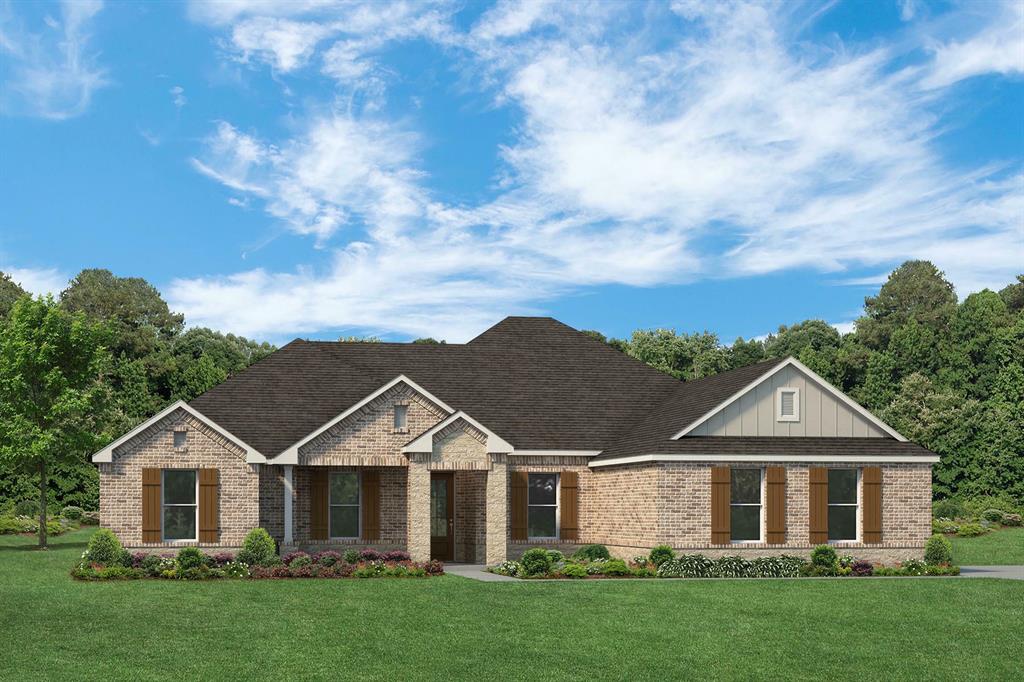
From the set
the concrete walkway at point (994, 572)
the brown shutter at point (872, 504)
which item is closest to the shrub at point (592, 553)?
the brown shutter at point (872, 504)

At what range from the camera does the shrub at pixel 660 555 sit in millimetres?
30031

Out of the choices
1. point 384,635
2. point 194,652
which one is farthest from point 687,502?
point 194,652

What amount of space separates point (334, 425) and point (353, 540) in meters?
3.32

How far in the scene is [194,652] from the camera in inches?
747

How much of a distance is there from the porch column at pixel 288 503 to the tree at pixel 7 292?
47.7 meters

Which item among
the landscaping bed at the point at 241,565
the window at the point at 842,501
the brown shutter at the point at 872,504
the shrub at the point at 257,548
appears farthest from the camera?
the window at the point at 842,501

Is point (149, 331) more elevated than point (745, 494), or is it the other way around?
point (149, 331)

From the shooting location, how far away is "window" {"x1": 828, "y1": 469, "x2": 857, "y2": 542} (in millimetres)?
33722

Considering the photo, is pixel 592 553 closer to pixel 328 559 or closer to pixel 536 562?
pixel 536 562

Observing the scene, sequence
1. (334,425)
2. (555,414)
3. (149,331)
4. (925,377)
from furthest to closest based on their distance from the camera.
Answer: (149,331) → (925,377) → (555,414) → (334,425)

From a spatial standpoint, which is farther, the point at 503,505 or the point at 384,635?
the point at 503,505

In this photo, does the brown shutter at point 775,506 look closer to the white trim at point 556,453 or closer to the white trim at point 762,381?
the white trim at point 762,381

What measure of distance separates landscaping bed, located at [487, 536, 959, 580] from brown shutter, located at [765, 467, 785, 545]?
62 cm

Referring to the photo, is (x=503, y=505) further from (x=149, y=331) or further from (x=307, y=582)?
(x=149, y=331)
